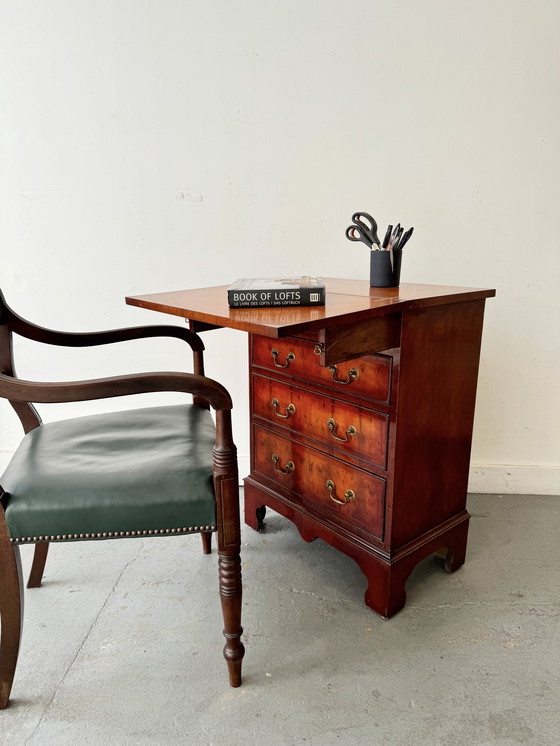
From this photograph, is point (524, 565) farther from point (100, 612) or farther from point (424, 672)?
point (100, 612)

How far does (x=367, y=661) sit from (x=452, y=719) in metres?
0.24

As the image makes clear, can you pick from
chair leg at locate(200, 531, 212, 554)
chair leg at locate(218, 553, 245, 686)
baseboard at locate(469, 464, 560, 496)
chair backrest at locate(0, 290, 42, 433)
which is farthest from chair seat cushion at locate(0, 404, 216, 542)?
baseboard at locate(469, 464, 560, 496)

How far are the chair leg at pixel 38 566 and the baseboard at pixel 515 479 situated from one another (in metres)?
1.69

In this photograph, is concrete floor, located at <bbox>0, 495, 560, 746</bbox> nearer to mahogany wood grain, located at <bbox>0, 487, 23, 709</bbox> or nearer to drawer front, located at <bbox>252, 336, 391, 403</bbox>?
mahogany wood grain, located at <bbox>0, 487, 23, 709</bbox>

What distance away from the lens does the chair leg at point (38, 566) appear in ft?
5.35

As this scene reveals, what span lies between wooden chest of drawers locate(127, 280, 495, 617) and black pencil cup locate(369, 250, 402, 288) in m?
0.05

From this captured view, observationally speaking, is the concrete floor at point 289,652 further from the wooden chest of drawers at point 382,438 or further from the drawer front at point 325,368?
the drawer front at point 325,368

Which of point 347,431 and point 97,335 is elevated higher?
point 97,335

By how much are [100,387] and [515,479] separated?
6.07ft

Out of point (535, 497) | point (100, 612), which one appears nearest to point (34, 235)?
point (100, 612)

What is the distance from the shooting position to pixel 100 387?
3.60 ft

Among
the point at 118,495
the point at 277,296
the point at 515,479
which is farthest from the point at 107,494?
the point at 515,479

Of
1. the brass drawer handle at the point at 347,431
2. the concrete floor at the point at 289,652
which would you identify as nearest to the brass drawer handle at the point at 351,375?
the brass drawer handle at the point at 347,431

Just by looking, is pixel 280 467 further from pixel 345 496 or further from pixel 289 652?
pixel 289 652
